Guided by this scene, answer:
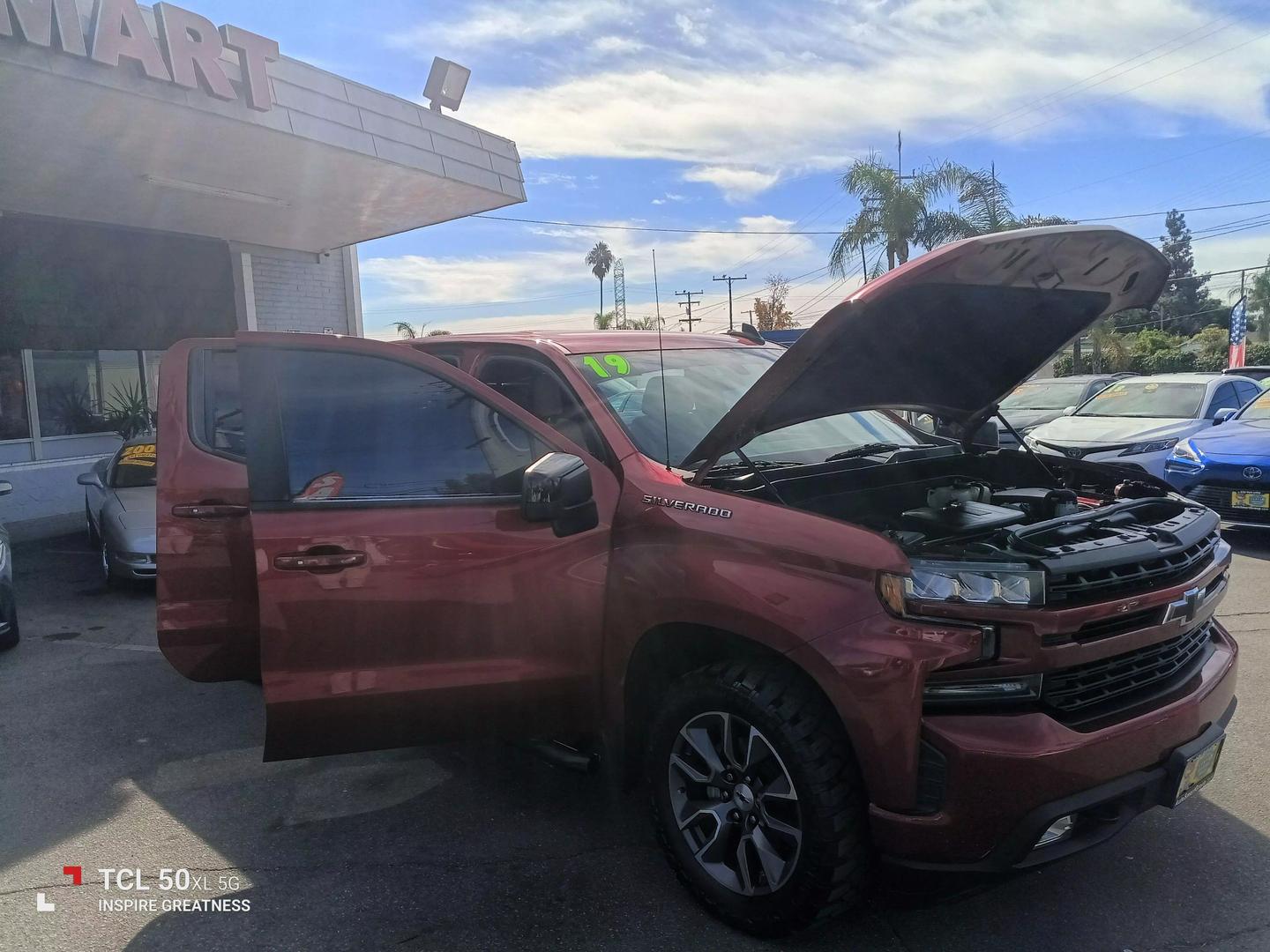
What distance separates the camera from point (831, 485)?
331cm

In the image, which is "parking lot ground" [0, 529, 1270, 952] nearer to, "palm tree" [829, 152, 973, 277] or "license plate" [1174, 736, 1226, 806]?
"license plate" [1174, 736, 1226, 806]

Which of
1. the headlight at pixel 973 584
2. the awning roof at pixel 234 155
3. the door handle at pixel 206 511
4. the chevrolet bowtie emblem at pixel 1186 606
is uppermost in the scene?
the awning roof at pixel 234 155

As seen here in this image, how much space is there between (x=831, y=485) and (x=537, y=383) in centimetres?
125

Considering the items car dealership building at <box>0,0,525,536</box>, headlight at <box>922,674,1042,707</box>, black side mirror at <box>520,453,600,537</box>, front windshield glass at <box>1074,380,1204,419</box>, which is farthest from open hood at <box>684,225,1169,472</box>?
front windshield glass at <box>1074,380,1204,419</box>

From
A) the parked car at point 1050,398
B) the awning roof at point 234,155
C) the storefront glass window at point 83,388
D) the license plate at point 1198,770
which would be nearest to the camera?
the license plate at point 1198,770

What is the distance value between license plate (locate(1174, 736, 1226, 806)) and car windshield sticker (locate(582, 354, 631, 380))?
2292mm

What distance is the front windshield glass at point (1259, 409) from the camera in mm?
8758

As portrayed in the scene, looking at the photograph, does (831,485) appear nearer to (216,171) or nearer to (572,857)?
(572,857)

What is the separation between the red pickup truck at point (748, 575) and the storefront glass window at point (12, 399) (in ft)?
35.1

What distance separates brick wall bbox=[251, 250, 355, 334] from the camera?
14695 mm

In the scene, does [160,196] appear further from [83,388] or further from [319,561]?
[319,561]

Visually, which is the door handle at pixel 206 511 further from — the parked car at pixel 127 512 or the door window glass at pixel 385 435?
the parked car at pixel 127 512

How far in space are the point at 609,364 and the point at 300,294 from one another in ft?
43.0

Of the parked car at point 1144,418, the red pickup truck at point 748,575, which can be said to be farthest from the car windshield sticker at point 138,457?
the parked car at point 1144,418
